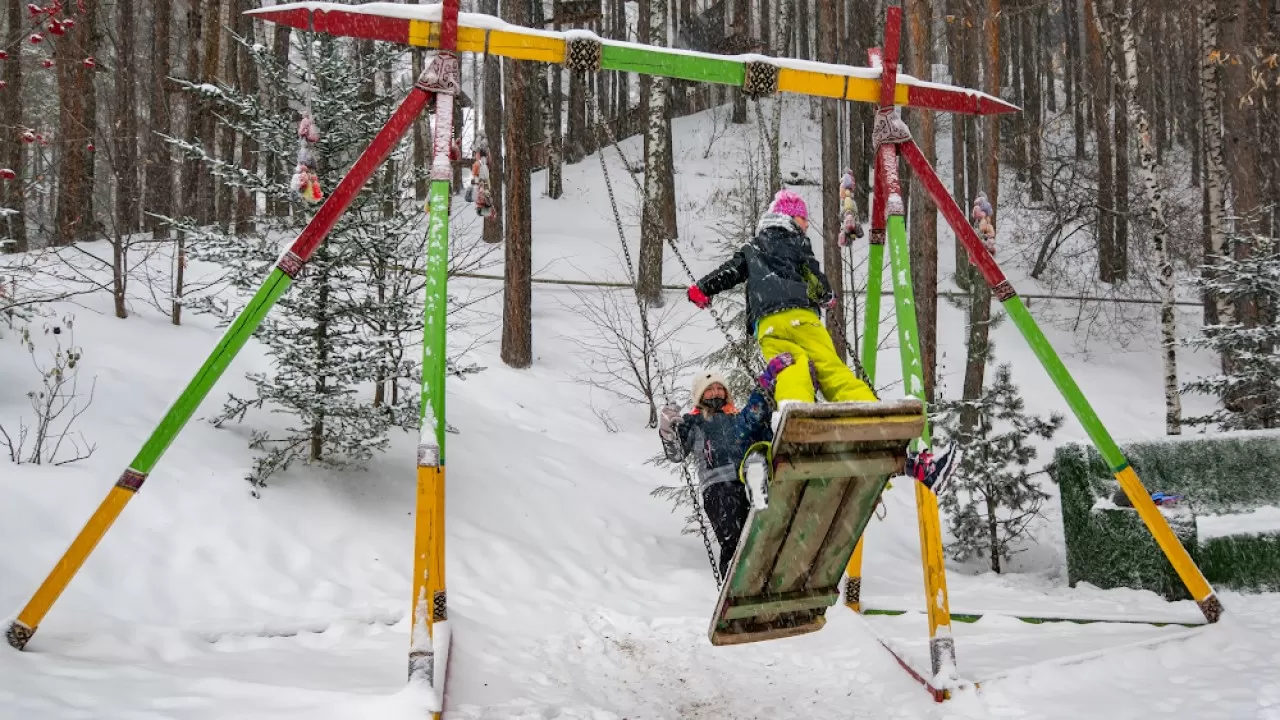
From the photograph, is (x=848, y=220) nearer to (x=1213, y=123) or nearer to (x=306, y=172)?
(x=306, y=172)

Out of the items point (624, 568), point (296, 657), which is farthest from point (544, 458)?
point (296, 657)

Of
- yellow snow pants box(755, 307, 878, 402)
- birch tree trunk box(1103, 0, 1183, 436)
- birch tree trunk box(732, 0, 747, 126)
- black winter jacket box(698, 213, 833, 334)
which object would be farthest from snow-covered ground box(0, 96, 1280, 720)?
birch tree trunk box(732, 0, 747, 126)

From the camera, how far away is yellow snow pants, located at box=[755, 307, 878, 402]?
4.46 meters

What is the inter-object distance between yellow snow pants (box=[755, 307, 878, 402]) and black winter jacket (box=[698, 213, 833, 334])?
0.22ft

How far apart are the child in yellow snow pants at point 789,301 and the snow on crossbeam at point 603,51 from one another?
856 millimetres

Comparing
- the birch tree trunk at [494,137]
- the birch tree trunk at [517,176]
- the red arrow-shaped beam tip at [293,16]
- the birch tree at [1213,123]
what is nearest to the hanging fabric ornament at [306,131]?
the red arrow-shaped beam tip at [293,16]

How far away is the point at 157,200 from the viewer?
1516 cm

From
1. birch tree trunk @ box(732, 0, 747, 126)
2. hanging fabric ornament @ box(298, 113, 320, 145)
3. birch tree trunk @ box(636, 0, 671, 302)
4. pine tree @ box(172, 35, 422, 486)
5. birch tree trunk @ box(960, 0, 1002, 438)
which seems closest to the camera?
hanging fabric ornament @ box(298, 113, 320, 145)

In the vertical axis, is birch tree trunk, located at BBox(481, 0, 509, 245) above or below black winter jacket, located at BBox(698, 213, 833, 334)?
above

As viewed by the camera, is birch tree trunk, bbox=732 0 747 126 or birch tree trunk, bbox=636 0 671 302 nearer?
birch tree trunk, bbox=636 0 671 302

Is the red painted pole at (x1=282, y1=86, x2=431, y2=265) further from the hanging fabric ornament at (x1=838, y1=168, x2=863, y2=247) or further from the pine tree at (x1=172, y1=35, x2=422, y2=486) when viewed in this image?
the hanging fabric ornament at (x1=838, y1=168, x2=863, y2=247)

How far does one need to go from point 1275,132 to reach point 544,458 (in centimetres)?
1097

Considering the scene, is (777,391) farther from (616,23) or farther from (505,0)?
(616,23)

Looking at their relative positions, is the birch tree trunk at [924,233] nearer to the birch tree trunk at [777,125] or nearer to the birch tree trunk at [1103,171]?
the birch tree trunk at [777,125]
